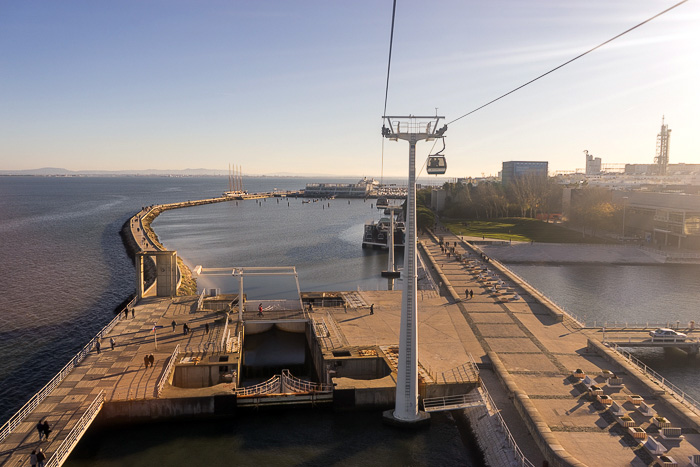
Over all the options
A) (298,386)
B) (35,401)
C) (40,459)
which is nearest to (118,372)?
(35,401)

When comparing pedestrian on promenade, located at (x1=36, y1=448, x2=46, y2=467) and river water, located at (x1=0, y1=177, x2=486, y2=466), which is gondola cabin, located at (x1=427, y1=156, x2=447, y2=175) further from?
pedestrian on promenade, located at (x1=36, y1=448, x2=46, y2=467)

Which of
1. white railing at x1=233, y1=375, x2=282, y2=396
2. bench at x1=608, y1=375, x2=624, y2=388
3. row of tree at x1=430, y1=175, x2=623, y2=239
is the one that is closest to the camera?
bench at x1=608, y1=375, x2=624, y2=388

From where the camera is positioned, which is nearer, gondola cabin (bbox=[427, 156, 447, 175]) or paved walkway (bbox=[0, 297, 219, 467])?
paved walkway (bbox=[0, 297, 219, 467])

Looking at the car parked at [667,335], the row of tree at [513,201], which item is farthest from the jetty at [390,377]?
the row of tree at [513,201]

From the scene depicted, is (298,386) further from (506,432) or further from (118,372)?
(506,432)

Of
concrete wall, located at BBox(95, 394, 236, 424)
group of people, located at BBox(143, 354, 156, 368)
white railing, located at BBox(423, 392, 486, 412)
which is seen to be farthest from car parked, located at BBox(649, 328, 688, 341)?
group of people, located at BBox(143, 354, 156, 368)

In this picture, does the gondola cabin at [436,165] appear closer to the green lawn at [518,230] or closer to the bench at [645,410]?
the bench at [645,410]
